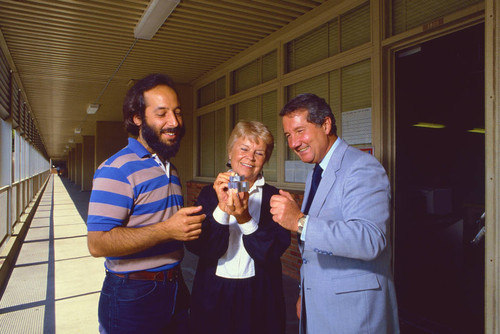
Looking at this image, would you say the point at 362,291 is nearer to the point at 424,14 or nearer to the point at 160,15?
the point at 424,14

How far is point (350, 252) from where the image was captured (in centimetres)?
132

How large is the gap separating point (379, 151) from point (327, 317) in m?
2.25

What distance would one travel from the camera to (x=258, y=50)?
5.46 metres

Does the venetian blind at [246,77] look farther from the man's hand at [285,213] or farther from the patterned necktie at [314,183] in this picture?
the man's hand at [285,213]

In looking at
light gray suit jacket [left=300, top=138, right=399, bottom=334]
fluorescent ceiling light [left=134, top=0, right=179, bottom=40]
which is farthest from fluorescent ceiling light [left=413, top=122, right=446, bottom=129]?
light gray suit jacket [left=300, top=138, right=399, bottom=334]

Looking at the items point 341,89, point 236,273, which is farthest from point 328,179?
point 341,89

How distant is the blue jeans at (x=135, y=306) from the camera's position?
4.86 ft

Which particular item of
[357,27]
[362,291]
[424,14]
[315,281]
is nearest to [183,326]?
[315,281]

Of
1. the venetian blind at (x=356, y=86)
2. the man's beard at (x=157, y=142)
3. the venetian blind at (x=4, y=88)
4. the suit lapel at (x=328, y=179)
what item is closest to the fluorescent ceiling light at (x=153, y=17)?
the venetian blind at (x=356, y=86)

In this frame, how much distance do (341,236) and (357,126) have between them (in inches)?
106

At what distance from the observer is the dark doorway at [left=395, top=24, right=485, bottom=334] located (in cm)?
358

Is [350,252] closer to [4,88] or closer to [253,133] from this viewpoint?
[253,133]

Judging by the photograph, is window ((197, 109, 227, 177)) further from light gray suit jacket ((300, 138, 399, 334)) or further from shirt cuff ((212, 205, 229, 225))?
light gray suit jacket ((300, 138, 399, 334))

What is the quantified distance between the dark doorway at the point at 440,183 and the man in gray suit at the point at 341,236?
2.11 metres
